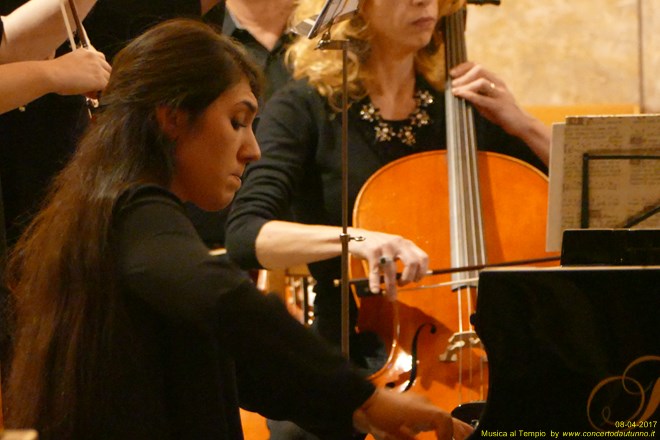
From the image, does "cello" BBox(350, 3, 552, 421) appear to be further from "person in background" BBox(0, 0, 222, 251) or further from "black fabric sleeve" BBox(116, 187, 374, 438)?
"black fabric sleeve" BBox(116, 187, 374, 438)

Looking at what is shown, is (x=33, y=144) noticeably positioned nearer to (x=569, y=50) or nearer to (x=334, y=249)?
(x=334, y=249)

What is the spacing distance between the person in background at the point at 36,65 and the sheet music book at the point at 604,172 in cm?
73

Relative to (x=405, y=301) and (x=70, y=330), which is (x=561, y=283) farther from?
(x=405, y=301)

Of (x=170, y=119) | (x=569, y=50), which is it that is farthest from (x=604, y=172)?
(x=569, y=50)

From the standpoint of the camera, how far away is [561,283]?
118 cm

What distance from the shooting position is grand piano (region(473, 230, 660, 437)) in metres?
1.18

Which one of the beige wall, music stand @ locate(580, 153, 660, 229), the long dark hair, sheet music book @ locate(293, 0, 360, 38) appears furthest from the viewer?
the beige wall

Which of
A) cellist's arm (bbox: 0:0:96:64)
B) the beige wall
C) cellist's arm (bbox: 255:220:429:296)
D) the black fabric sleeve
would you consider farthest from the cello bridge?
the beige wall

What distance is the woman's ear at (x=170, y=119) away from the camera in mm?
1281

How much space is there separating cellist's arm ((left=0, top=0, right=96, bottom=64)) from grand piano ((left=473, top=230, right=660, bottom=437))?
0.92 metres

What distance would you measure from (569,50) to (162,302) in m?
2.64

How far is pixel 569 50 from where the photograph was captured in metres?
3.47

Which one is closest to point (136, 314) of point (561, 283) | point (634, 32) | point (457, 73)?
point (561, 283)

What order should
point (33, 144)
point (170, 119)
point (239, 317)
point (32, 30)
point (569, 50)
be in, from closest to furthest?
point (239, 317) → point (170, 119) → point (32, 30) → point (33, 144) → point (569, 50)
